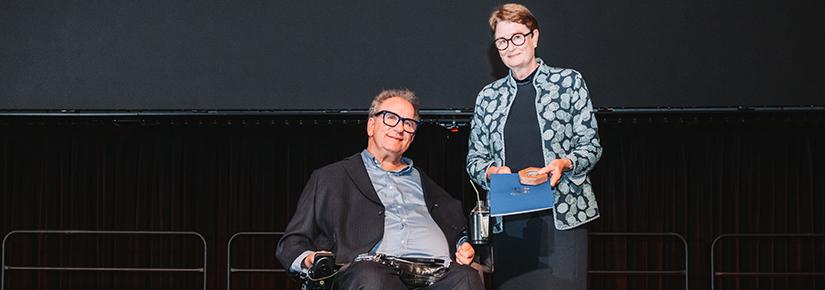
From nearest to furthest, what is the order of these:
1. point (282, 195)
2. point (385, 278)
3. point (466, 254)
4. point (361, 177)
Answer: point (385, 278) < point (466, 254) < point (361, 177) < point (282, 195)

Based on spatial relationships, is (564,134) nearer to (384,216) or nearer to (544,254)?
(544,254)

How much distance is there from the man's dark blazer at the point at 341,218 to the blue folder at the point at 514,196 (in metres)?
0.37

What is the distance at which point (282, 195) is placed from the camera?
5750 millimetres

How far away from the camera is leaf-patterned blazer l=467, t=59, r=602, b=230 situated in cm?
245

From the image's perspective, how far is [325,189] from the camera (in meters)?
2.69

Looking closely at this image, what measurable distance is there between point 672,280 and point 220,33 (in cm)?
306

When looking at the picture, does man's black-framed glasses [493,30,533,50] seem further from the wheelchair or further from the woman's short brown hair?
the wheelchair

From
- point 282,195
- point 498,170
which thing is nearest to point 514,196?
point 498,170

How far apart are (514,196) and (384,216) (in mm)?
429

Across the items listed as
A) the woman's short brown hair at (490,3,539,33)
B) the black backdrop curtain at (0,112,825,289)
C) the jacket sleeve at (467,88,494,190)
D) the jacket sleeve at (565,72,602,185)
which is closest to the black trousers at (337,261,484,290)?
the jacket sleeve at (467,88,494,190)

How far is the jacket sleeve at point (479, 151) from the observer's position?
2.55m

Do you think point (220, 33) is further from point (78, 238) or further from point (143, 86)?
point (78, 238)

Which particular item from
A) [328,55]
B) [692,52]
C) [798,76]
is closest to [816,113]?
[798,76]

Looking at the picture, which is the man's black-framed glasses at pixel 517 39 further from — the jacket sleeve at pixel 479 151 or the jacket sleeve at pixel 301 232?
the jacket sleeve at pixel 301 232
